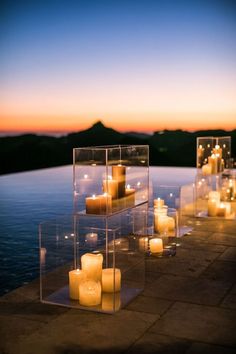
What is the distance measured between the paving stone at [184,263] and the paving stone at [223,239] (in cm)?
46

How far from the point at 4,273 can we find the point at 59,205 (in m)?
4.29

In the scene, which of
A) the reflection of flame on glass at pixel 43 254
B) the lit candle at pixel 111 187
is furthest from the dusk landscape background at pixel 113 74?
the reflection of flame on glass at pixel 43 254

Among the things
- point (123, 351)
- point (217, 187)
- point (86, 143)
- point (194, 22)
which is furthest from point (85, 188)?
point (86, 143)

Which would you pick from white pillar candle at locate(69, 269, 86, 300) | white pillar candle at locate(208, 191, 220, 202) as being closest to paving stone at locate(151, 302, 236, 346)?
white pillar candle at locate(69, 269, 86, 300)

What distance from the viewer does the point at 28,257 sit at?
604 centimetres

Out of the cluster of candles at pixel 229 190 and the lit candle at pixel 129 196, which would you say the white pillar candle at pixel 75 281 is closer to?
the lit candle at pixel 129 196

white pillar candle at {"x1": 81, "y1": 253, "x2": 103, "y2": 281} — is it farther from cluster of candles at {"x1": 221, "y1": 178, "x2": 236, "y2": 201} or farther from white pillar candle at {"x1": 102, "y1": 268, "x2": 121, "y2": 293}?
cluster of candles at {"x1": 221, "y1": 178, "x2": 236, "y2": 201}

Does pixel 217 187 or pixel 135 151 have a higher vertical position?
pixel 135 151

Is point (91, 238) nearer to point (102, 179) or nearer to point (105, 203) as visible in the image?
point (105, 203)

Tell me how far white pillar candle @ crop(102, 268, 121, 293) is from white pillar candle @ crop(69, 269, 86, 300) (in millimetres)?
158

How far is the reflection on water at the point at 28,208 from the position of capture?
563cm

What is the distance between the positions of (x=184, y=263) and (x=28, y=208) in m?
4.64

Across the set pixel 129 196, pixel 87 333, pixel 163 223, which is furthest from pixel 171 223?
pixel 87 333

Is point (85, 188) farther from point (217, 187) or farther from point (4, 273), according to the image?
point (217, 187)
